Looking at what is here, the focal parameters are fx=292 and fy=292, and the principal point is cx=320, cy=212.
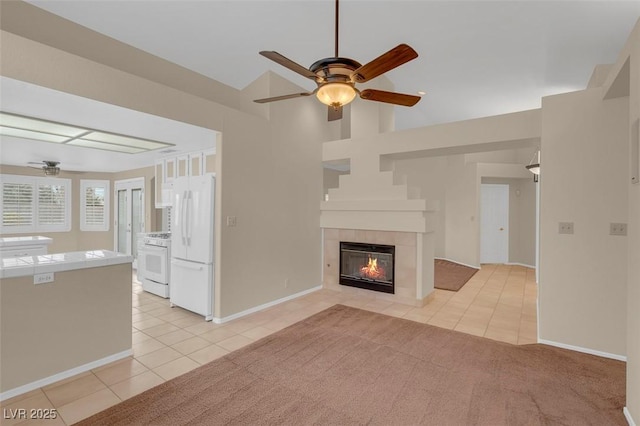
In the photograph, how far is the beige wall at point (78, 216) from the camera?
6.45 meters

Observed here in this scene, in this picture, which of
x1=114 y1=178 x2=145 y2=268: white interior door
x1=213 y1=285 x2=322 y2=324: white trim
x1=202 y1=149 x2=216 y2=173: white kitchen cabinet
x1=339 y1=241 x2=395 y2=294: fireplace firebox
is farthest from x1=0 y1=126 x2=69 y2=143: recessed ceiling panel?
x1=339 y1=241 x2=395 y2=294: fireplace firebox

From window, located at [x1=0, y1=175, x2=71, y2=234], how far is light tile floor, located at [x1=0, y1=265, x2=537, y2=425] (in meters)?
2.73

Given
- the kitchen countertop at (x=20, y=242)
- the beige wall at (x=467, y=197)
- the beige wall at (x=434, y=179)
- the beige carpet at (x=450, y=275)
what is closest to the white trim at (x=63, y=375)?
the kitchen countertop at (x=20, y=242)

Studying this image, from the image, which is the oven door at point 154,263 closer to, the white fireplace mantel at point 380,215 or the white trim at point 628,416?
the white fireplace mantel at point 380,215

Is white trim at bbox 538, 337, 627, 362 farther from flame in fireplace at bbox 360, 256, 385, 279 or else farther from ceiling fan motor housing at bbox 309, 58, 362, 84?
ceiling fan motor housing at bbox 309, 58, 362, 84

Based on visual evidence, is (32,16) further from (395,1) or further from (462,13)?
(462,13)

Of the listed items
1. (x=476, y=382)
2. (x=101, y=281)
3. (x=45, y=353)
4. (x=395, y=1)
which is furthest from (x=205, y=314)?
(x=395, y=1)

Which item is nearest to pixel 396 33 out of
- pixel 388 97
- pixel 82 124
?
pixel 388 97

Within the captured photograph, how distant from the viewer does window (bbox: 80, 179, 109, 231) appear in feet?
22.9

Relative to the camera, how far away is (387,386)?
242cm

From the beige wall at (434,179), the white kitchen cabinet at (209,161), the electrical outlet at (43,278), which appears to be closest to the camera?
the electrical outlet at (43,278)

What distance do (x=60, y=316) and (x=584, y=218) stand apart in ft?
16.6

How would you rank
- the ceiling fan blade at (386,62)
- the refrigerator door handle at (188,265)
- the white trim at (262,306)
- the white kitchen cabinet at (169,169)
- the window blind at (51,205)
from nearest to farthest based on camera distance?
the ceiling fan blade at (386,62) < the white trim at (262,306) < the refrigerator door handle at (188,265) < the white kitchen cabinet at (169,169) < the window blind at (51,205)

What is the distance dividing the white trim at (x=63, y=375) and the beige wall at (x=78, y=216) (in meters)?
4.12
